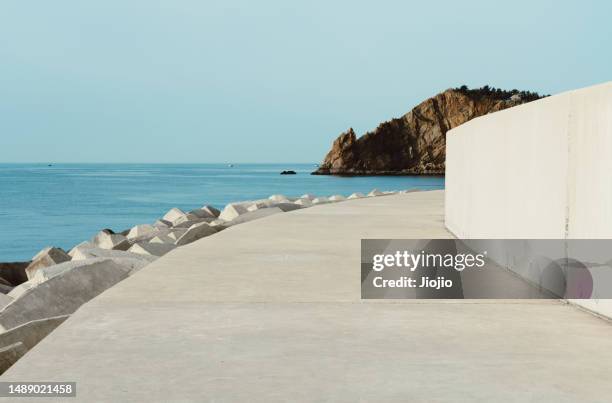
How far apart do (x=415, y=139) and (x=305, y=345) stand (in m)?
147

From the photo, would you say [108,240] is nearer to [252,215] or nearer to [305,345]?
[252,215]

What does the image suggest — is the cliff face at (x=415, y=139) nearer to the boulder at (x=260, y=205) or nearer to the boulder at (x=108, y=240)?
the boulder at (x=260, y=205)

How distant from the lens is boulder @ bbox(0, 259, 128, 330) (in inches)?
272

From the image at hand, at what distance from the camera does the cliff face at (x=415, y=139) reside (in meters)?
142

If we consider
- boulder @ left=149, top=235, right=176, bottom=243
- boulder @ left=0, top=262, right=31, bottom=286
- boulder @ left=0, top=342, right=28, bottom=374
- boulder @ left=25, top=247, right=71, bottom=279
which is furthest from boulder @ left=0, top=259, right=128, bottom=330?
boulder @ left=0, top=262, right=31, bottom=286

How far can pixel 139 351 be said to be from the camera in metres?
4.39

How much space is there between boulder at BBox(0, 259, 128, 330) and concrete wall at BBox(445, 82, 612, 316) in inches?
142

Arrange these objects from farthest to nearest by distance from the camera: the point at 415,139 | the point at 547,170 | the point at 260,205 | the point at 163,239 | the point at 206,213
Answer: the point at 415,139 → the point at 206,213 → the point at 260,205 → the point at 163,239 → the point at 547,170

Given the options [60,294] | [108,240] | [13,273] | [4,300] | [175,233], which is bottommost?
[13,273]

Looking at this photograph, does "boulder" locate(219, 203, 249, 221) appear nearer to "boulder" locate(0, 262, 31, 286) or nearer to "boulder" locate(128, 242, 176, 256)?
"boulder" locate(0, 262, 31, 286)

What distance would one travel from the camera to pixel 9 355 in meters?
5.46

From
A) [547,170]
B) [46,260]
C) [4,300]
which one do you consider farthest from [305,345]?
[46,260]

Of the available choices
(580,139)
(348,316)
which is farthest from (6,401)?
(580,139)

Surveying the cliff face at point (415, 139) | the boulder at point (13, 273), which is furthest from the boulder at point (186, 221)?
the cliff face at point (415, 139)
